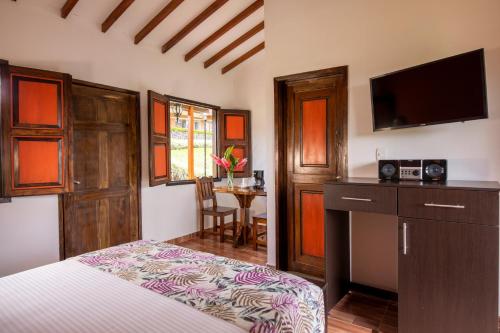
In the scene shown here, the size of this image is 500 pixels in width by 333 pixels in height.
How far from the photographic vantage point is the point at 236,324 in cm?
97

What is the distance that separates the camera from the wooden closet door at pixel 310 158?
2744mm

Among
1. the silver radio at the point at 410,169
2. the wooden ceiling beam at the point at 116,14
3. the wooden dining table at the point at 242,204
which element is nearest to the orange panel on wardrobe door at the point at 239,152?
the wooden dining table at the point at 242,204

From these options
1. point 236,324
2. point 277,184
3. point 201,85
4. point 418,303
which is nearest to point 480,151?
point 418,303

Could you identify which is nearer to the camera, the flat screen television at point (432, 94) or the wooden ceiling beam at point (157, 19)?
the flat screen television at point (432, 94)

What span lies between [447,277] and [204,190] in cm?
335

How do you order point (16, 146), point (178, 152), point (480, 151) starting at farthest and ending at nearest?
point (178, 152) → point (16, 146) → point (480, 151)

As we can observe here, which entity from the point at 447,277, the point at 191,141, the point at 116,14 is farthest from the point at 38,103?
the point at 447,277

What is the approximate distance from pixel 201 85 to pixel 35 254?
119 inches

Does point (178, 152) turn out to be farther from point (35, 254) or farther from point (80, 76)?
point (35, 254)

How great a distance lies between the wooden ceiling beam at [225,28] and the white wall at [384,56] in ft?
1.43

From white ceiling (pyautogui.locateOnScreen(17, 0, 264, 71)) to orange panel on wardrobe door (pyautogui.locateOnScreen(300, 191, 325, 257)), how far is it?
236 centimetres

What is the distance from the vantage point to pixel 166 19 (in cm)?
347

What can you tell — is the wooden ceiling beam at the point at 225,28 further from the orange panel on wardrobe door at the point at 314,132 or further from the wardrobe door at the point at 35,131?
the wardrobe door at the point at 35,131

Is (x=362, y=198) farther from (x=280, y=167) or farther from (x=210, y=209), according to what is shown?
(x=210, y=209)
